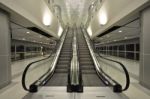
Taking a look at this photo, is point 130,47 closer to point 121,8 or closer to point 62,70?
point 121,8

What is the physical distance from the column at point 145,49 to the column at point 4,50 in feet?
15.5

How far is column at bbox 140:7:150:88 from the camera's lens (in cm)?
686

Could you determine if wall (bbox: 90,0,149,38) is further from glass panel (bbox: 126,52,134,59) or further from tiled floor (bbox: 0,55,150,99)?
glass panel (bbox: 126,52,134,59)

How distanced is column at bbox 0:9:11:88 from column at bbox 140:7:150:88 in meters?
4.72

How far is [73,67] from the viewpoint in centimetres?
814

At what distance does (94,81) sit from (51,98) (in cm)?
353

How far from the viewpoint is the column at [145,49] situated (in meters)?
6.86

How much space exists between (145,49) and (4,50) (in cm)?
478

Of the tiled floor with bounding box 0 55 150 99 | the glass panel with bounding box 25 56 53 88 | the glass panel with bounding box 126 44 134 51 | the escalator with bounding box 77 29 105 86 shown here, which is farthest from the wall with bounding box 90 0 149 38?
the glass panel with bounding box 25 56 53 88

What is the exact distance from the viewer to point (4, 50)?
7145mm

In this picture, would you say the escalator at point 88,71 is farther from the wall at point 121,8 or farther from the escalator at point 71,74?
the wall at point 121,8

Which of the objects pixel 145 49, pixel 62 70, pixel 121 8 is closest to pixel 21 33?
pixel 62 70

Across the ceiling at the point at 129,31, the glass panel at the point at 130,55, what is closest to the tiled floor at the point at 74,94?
the ceiling at the point at 129,31

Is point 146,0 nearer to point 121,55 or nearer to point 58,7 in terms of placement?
point 121,55
